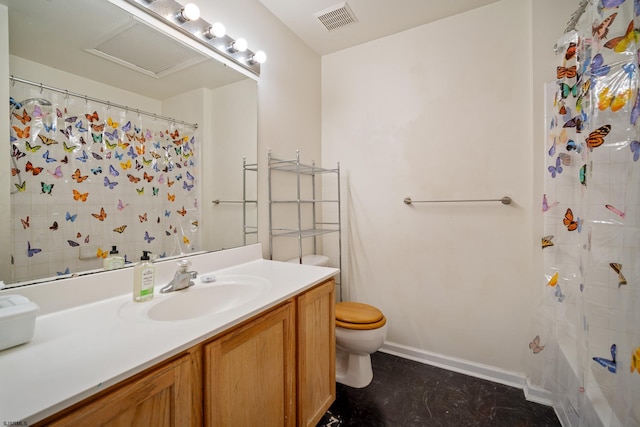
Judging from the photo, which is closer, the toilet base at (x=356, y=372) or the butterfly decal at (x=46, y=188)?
the butterfly decal at (x=46, y=188)

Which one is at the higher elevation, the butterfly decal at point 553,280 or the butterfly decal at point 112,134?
the butterfly decal at point 112,134

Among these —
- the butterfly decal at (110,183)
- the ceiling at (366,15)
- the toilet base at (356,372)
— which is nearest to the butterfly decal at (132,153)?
the butterfly decal at (110,183)

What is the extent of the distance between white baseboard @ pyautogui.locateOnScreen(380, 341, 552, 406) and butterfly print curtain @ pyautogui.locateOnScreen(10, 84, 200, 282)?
5.56 ft

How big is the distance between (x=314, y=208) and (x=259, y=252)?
724 millimetres

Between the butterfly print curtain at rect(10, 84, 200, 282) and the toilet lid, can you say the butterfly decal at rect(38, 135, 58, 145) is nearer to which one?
the butterfly print curtain at rect(10, 84, 200, 282)

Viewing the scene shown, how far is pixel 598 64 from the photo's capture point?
3.14ft

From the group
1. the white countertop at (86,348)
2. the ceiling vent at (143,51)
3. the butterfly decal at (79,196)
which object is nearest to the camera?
the white countertop at (86,348)

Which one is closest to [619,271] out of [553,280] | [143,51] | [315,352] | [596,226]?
[596,226]

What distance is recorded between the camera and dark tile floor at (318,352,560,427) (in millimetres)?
1423

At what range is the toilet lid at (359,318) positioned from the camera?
1.62 meters

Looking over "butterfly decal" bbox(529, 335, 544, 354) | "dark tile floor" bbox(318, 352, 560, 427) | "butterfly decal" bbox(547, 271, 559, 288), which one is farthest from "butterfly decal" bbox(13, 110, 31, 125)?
"butterfly decal" bbox(529, 335, 544, 354)

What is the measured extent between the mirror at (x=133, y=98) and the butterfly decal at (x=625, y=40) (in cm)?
158

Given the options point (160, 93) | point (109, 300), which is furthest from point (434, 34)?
point (109, 300)

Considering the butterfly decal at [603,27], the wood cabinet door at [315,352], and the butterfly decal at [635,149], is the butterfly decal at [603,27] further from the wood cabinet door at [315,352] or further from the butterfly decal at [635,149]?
the wood cabinet door at [315,352]
